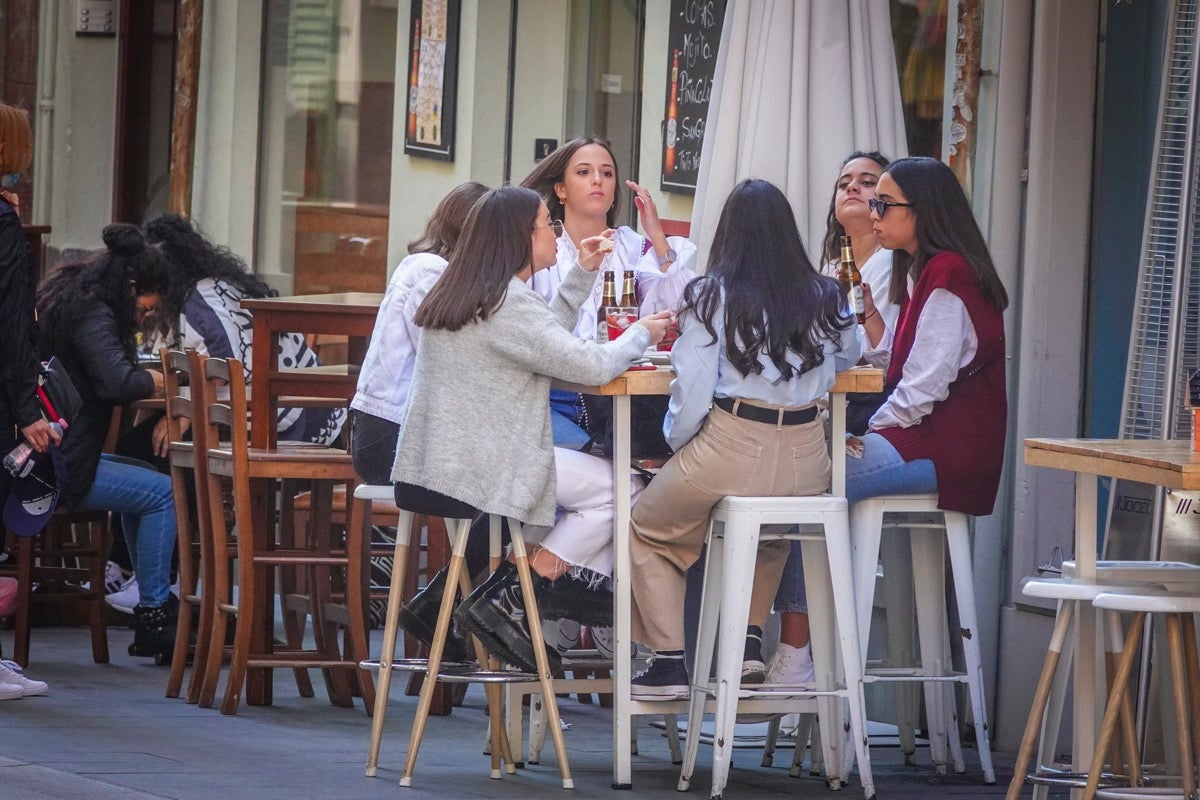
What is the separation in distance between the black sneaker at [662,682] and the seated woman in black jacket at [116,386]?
2587 millimetres

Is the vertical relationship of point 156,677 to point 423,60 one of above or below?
below

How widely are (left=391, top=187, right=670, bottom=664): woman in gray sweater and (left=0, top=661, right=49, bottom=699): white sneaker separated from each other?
1945 millimetres

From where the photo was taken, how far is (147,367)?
8.14 m

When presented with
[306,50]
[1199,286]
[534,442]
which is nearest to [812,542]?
[534,442]

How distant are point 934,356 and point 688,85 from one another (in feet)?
11.9

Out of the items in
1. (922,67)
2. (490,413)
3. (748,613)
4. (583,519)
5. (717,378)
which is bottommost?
(748,613)

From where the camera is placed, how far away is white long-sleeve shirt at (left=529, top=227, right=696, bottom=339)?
20.7 ft

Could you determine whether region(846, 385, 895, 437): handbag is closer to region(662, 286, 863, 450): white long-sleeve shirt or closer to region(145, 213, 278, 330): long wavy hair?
region(662, 286, 863, 450): white long-sleeve shirt

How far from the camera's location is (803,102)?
20.4 ft

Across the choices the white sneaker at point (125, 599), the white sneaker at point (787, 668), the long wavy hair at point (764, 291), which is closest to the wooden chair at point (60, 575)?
the white sneaker at point (125, 599)

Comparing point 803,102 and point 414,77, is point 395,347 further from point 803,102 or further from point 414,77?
point 414,77

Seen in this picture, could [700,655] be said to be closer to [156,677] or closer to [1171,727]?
[1171,727]

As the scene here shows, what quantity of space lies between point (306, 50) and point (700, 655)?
776cm

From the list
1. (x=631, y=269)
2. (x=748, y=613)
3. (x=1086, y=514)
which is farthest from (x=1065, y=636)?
(x=631, y=269)
